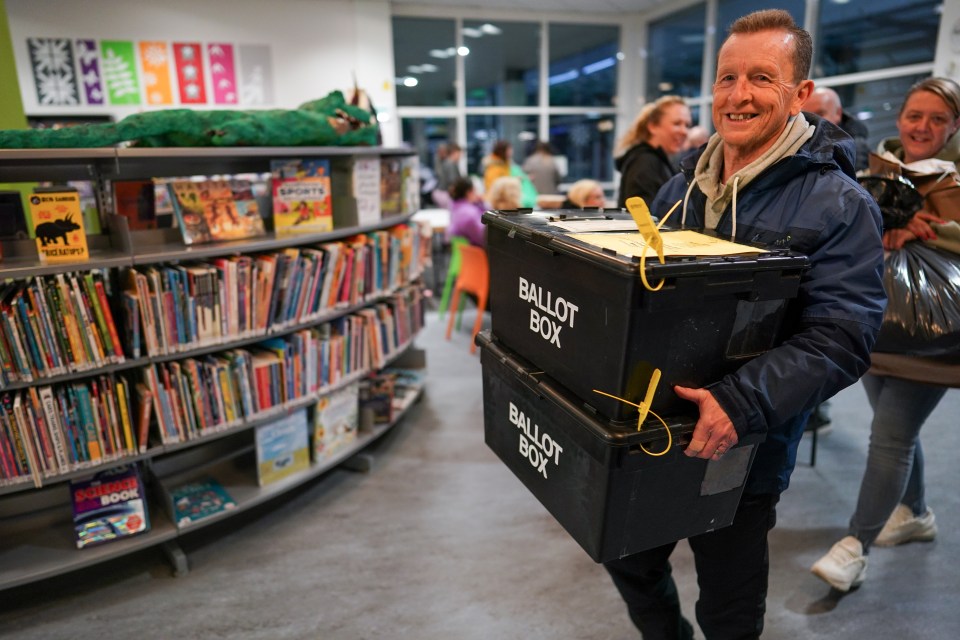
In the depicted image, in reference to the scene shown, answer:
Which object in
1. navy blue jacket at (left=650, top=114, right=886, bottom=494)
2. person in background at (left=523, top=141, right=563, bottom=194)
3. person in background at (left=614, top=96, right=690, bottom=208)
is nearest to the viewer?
navy blue jacket at (left=650, top=114, right=886, bottom=494)

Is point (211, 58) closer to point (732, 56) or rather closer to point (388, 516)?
point (388, 516)

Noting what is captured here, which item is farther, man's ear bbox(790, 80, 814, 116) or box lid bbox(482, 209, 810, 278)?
man's ear bbox(790, 80, 814, 116)

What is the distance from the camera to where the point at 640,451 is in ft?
3.65

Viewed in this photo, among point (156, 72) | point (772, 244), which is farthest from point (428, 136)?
point (772, 244)

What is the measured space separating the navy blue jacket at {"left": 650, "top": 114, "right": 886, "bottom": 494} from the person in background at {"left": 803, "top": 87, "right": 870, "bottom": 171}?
193cm

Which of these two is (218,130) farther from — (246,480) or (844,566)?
(844,566)

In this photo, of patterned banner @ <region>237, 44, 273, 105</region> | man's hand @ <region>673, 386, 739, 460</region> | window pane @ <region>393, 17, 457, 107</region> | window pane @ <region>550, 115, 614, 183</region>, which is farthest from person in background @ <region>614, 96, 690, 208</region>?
window pane @ <region>550, 115, 614, 183</region>

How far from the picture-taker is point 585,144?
33.8 ft

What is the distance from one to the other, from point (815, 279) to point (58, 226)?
2240mm

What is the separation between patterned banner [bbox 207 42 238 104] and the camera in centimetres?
732

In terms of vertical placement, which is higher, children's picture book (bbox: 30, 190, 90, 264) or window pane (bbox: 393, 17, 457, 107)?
window pane (bbox: 393, 17, 457, 107)

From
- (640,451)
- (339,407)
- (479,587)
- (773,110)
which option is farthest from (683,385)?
(339,407)

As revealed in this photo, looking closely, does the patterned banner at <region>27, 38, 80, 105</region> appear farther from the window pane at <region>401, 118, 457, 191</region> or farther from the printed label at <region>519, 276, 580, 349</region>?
the printed label at <region>519, 276, 580, 349</region>

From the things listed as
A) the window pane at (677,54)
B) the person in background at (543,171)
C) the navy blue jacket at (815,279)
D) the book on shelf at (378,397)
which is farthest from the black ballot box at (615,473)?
the window pane at (677,54)
